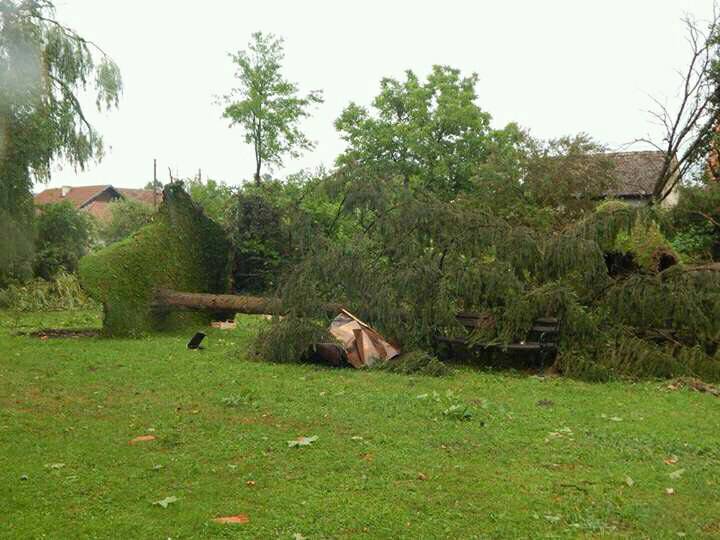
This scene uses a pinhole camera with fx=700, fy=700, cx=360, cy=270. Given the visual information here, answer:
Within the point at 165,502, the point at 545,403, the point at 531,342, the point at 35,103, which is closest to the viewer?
the point at 165,502

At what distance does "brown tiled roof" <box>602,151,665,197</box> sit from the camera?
31234 millimetres

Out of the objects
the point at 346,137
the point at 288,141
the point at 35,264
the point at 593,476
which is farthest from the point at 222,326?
the point at 346,137

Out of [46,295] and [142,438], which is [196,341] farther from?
[46,295]

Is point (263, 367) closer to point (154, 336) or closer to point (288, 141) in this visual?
point (154, 336)

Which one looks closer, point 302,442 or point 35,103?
point 302,442

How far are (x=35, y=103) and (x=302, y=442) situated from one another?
51.1ft

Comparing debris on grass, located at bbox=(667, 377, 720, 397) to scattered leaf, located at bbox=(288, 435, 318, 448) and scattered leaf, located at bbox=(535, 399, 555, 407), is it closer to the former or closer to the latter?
scattered leaf, located at bbox=(535, 399, 555, 407)

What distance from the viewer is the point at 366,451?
5680 mm

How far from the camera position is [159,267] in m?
14.4

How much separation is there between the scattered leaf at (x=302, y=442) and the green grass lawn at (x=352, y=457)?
8 centimetres

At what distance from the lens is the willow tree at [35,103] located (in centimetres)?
1753

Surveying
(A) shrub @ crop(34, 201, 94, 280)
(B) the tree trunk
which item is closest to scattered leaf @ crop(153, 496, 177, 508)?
(B) the tree trunk

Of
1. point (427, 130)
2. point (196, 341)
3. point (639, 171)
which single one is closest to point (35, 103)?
point (196, 341)

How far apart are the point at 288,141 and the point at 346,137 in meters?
10.2
